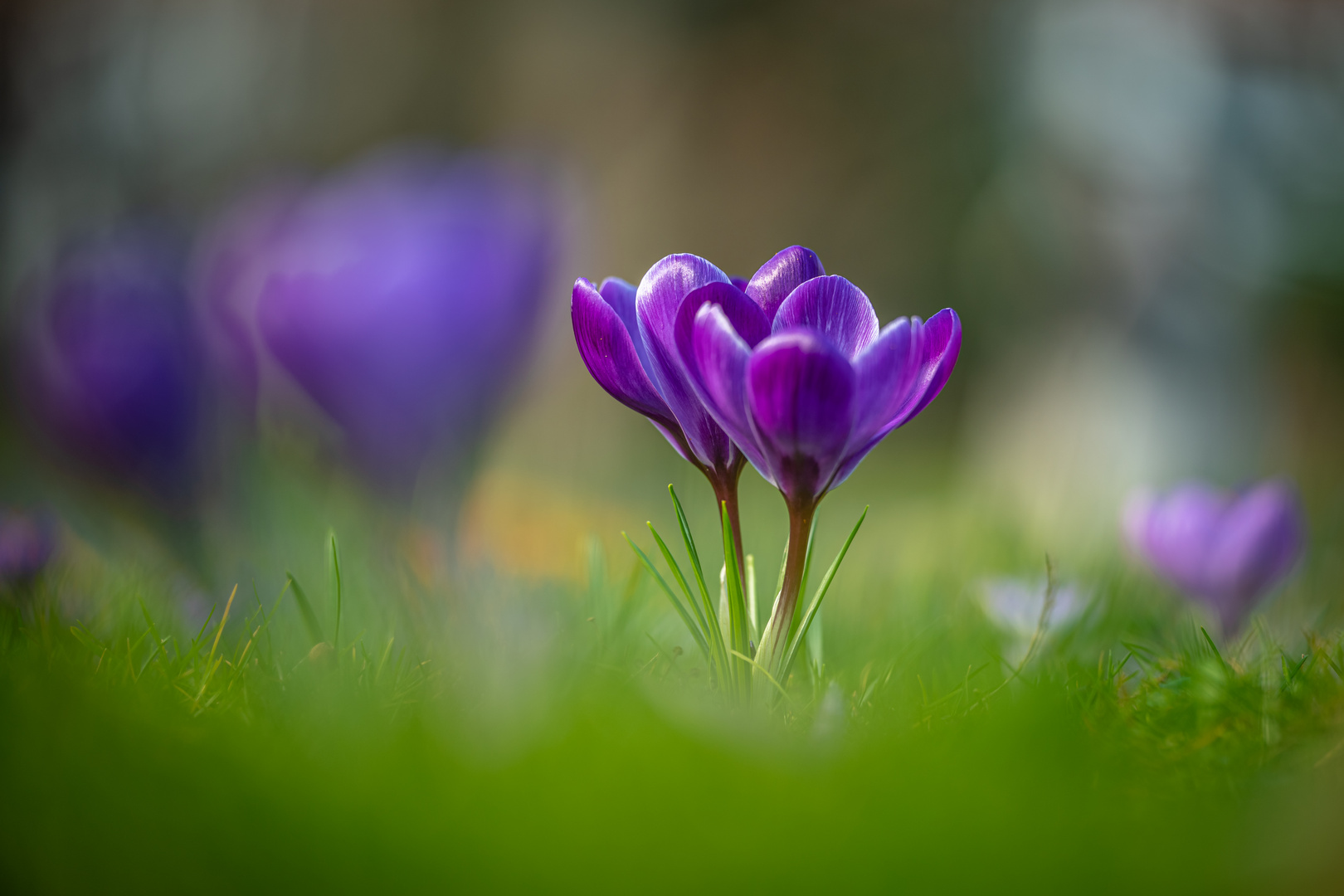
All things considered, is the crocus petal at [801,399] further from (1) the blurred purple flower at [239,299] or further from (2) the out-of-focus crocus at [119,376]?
(2) the out-of-focus crocus at [119,376]

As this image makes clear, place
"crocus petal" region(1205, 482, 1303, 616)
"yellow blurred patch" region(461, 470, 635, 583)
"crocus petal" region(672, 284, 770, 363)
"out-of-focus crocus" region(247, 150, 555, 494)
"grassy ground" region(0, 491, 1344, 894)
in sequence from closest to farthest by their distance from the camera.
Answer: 1. "grassy ground" region(0, 491, 1344, 894)
2. "crocus petal" region(672, 284, 770, 363)
3. "out-of-focus crocus" region(247, 150, 555, 494)
4. "crocus petal" region(1205, 482, 1303, 616)
5. "yellow blurred patch" region(461, 470, 635, 583)

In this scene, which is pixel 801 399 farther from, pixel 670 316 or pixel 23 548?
pixel 23 548

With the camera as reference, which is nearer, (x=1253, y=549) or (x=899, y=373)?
(x=899, y=373)

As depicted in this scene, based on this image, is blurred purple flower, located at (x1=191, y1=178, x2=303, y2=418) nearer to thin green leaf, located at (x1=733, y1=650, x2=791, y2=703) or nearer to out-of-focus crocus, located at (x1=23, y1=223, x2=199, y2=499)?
out-of-focus crocus, located at (x1=23, y1=223, x2=199, y2=499)

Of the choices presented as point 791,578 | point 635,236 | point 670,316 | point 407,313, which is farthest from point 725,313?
point 635,236

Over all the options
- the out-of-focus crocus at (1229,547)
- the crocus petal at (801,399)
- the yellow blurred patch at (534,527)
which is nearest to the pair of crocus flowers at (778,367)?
the crocus petal at (801,399)

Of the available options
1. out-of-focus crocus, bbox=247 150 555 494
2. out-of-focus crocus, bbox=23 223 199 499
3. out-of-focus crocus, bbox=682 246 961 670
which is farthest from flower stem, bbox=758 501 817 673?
out-of-focus crocus, bbox=23 223 199 499
